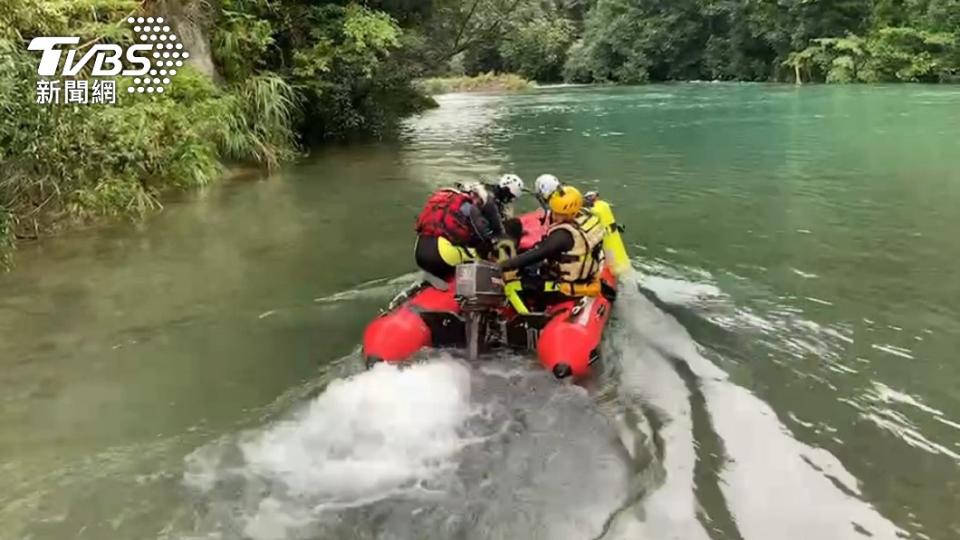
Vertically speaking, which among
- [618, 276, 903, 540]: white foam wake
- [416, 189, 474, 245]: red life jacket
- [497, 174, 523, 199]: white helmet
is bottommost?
[618, 276, 903, 540]: white foam wake

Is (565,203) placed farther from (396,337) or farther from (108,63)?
(108,63)

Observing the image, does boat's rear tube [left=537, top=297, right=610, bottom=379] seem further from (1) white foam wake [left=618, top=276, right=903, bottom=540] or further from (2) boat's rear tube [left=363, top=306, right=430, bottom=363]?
(2) boat's rear tube [left=363, top=306, right=430, bottom=363]

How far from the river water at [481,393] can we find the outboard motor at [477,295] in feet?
0.73

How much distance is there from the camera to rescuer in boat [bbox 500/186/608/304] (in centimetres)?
621

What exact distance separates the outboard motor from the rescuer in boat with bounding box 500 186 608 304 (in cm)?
20

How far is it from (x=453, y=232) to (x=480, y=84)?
41407 mm

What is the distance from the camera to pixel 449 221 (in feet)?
21.0

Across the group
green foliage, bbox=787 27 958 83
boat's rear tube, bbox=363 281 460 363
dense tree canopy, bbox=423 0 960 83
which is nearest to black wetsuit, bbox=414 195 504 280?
boat's rear tube, bbox=363 281 460 363

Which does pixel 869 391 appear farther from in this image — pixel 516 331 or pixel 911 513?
pixel 516 331

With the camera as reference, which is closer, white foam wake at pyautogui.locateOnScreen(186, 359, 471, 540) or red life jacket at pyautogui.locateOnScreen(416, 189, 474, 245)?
white foam wake at pyautogui.locateOnScreen(186, 359, 471, 540)

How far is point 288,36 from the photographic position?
Answer: 1669 cm

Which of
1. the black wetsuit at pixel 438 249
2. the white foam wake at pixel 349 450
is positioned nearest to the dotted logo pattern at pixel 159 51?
the black wetsuit at pixel 438 249

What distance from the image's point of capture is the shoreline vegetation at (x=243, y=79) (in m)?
9.59

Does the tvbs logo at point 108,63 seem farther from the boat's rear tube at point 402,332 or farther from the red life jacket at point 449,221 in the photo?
the boat's rear tube at point 402,332
